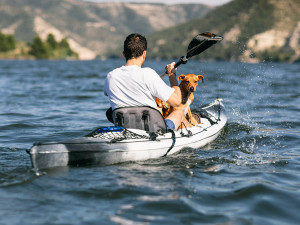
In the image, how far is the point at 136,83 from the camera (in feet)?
18.3

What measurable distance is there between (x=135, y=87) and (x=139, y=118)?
1.83ft

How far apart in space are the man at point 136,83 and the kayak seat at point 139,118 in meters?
0.08

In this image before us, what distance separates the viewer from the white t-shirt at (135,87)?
553 cm

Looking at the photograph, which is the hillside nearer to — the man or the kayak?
the kayak

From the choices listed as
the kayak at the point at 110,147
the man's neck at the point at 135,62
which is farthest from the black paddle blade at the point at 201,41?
the man's neck at the point at 135,62

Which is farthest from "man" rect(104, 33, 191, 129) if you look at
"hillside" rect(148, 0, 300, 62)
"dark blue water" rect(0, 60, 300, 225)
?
"hillside" rect(148, 0, 300, 62)

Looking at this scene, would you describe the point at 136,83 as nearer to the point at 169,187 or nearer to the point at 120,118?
the point at 120,118

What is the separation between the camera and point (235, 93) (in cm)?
1911

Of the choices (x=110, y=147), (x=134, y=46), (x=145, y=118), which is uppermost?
(x=134, y=46)

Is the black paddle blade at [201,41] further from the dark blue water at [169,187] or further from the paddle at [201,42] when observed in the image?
the dark blue water at [169,187]

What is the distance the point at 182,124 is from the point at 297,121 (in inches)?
220

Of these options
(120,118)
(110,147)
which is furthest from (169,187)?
(120,118)

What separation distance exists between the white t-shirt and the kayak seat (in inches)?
3.2

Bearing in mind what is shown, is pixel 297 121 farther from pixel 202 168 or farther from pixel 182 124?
pixel 202 168
